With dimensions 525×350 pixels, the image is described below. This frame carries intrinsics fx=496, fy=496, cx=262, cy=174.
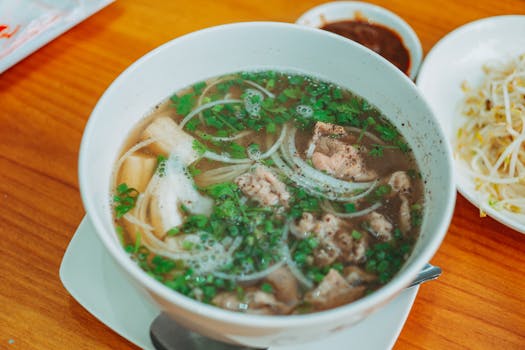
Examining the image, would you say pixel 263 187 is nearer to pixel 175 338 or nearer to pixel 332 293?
pixel 332 293

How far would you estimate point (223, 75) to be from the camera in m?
1.75

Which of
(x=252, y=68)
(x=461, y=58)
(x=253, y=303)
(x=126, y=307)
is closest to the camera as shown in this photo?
(x=253, y=303)

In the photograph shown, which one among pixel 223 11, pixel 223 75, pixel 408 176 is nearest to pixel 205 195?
pixel 223 75

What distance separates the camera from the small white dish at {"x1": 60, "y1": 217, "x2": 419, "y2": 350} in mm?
1311

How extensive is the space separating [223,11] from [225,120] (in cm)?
108

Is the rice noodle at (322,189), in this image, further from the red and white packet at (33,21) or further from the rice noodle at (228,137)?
the red and white packet at (33,21)

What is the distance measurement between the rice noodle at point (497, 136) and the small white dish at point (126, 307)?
0.78m

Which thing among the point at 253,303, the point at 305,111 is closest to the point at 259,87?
the point at 305,111

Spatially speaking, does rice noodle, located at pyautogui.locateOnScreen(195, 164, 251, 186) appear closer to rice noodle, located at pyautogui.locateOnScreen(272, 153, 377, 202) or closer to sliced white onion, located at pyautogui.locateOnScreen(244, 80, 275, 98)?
rice noodle, located at pyautogui.locateOnScreen(272, 153, 377, 202)

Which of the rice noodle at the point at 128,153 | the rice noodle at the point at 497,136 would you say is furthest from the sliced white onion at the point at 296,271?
the rice noodle at the point at 497,136

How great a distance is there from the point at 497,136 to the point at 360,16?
3.01ft

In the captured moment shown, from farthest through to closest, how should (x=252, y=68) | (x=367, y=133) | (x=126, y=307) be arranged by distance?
(x=252, y=68), (x=367, y=133), (x=126, y=307)

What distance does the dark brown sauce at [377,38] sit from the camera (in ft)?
7.73

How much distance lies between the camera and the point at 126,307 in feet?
4.49
